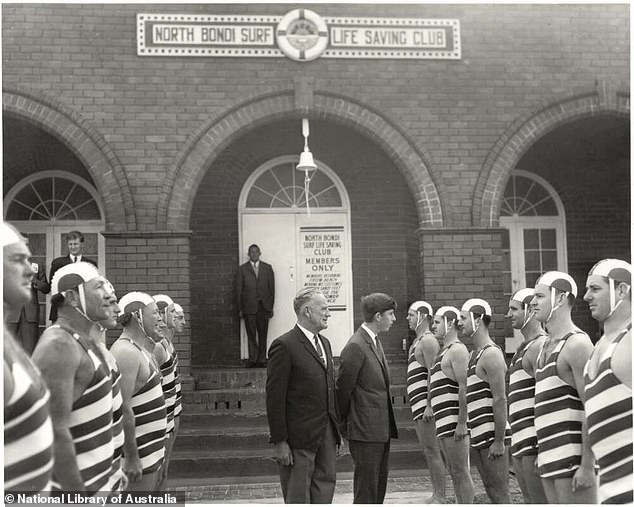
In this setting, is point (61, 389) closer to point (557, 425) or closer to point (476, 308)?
point (557, 425)

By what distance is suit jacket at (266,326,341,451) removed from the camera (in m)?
5.98

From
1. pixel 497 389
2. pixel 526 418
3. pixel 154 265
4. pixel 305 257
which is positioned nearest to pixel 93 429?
pixel 526 418

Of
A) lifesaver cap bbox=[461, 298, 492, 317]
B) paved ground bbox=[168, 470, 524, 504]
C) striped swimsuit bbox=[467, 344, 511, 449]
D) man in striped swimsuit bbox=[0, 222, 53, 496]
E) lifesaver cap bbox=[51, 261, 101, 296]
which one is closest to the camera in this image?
man in striped swimsuit bbox=[0, 222, 53, 496]

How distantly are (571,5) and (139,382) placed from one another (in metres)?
8.93

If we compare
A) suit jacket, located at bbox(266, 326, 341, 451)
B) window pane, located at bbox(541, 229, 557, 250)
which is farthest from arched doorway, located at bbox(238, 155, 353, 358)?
suit jacket, located at bbox(266, 326, 341, 451)

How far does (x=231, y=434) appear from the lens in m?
9.53

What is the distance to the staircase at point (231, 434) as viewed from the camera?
9109mm

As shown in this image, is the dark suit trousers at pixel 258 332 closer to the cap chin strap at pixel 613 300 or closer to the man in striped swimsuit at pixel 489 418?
the man in striped swimsuit at pixel 489 418

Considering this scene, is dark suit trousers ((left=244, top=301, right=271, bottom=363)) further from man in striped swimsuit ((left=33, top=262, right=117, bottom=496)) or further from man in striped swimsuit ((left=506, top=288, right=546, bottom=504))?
man in striped swimsuit ((left=33, top=262, right=117, bottom=496))

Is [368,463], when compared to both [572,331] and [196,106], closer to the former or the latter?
[572,331]

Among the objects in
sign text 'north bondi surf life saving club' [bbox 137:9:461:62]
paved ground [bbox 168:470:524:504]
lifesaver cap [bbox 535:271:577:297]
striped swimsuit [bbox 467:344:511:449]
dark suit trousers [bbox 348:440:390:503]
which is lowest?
paved ground [bbox 168:470:524:504]

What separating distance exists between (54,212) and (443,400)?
26.5 ft

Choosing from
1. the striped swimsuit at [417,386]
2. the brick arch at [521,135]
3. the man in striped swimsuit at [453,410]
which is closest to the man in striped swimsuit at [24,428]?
the man in striped swimsuit at [453,410]

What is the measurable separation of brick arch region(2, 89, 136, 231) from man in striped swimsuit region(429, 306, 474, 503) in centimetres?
505
